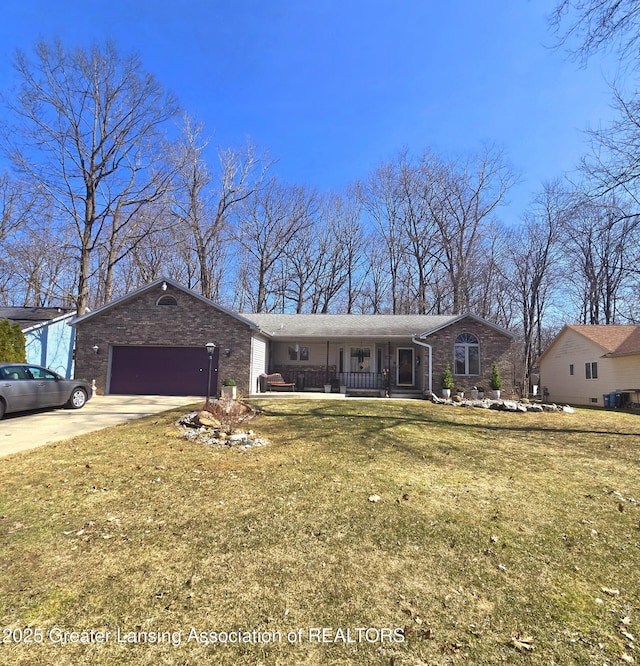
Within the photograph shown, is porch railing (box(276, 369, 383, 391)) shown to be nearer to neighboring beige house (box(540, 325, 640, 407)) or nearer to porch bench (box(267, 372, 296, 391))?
porch bench (box(267, 372, 296, 391))

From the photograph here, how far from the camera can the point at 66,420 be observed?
9.21 m

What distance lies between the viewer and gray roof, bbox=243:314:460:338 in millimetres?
17906

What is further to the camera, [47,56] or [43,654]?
[47,56]

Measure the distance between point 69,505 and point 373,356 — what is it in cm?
1599

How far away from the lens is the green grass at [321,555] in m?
2.31

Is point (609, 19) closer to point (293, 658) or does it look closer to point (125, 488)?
point (293, 658)

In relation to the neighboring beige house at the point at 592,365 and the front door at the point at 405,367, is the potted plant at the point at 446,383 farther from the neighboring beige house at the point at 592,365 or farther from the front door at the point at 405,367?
the neighboring beige house at the point at 592,365

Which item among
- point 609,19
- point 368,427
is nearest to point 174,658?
point 368,427

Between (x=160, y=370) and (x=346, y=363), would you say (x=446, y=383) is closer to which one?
(x=346, y=363)

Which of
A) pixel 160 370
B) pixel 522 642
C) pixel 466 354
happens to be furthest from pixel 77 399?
pixel 466 354

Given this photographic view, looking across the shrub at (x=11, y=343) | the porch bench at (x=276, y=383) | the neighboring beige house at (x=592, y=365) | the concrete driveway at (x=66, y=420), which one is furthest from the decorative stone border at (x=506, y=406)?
the shrub at (x=11, y=343)

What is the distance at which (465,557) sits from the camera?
3.28 metres

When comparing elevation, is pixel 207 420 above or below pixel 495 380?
below

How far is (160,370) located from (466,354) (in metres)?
13.5
